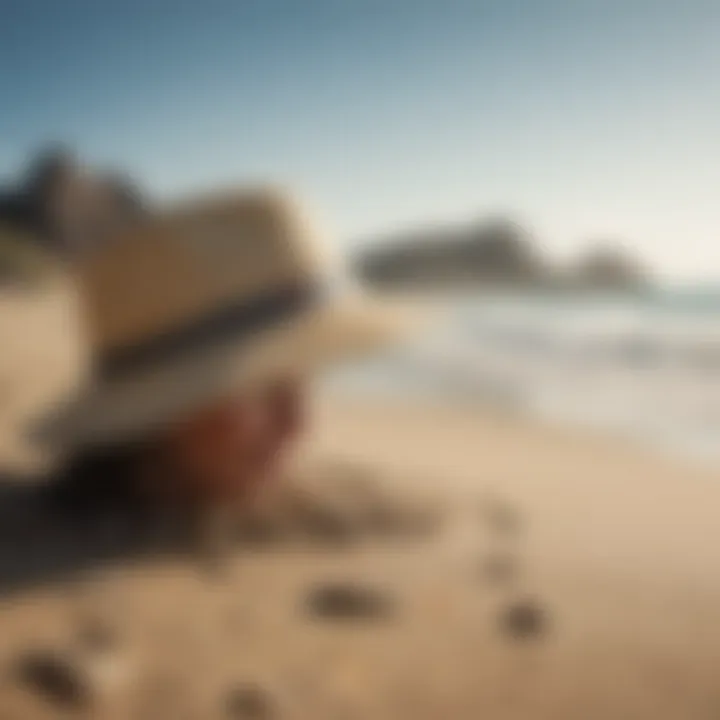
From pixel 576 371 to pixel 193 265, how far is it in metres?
4.58

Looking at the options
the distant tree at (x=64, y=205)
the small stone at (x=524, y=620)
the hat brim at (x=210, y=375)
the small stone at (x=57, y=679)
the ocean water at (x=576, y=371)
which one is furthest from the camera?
the ocean water at (x=576, y=371)

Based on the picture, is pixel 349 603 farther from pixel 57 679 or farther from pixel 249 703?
pixel 57 679

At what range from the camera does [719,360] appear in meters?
6.29

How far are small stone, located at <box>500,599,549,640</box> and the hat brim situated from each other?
63 centimetres

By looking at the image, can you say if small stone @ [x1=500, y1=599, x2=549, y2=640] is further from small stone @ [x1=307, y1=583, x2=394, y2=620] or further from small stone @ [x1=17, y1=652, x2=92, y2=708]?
small stone @ [x1=17, y1=652, x2=92, y2=708]

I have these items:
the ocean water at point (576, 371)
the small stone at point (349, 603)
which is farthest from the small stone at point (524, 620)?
Answer: the ocean water at point (576, 371)

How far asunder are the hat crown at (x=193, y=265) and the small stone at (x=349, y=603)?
0.64 m

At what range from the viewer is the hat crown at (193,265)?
190 cm

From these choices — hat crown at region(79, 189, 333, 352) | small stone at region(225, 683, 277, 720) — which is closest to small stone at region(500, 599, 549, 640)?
small stone at region(225, 683, 277, 720)

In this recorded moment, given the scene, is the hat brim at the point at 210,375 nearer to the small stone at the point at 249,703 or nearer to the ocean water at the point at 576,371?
the ocean water at the point at 576,371

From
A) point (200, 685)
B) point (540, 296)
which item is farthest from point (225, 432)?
point (540, 296)

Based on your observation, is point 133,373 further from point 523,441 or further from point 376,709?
point 523,441

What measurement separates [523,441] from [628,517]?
144cm

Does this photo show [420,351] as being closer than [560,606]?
No
